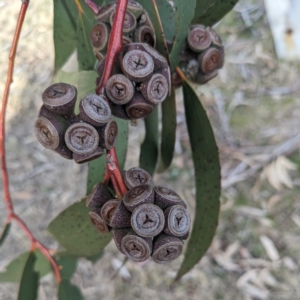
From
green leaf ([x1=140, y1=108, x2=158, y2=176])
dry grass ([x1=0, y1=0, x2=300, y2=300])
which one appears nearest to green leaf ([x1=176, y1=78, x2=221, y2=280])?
green leaf ([x1=140, y1=108, x2=158, y2=176])

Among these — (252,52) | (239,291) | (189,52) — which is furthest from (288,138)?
(189,52)

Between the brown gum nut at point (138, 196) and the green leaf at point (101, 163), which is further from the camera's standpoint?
the green leaf at point (101, 163)

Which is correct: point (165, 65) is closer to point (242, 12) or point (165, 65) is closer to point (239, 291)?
point (239, 291)

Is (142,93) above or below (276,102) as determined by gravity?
above

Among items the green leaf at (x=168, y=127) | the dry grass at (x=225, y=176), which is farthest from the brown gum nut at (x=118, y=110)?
the dry grass at (x=225, y=176)

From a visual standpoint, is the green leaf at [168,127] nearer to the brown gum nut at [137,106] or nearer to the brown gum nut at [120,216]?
the brown gum nut at [137,106]

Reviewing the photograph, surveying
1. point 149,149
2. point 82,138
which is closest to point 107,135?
point 82,138

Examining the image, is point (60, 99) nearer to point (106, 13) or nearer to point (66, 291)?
point (106, 13)
